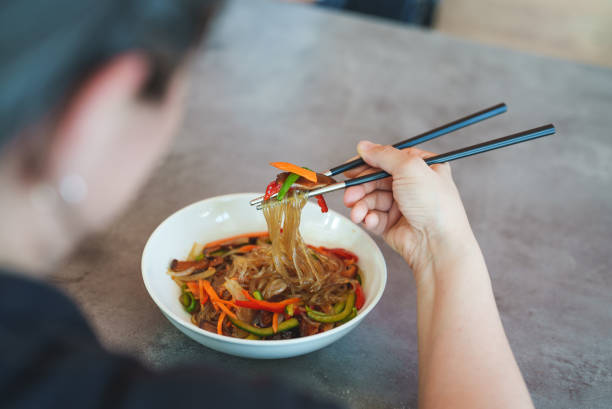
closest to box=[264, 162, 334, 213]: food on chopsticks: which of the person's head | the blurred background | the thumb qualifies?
the thumb

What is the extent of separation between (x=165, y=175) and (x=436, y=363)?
1157 mm

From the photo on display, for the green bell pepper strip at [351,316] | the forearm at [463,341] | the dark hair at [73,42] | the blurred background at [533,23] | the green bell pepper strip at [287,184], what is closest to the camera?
the forearm at [463,341]

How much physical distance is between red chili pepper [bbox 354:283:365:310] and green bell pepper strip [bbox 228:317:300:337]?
0.16 metres

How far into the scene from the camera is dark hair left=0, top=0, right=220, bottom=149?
13.5 feet

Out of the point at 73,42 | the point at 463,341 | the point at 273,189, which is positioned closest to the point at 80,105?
the point at 73,42

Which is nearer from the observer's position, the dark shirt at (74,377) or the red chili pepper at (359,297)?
the dark shirt at (74,377)

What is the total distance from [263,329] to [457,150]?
1.91ft

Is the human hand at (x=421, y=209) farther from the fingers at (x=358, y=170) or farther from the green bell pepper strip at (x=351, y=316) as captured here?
the green bell pepper strip at (x=351, y=316)

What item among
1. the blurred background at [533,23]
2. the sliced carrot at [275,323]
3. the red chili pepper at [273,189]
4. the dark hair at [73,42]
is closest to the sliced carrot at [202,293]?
the sliced carrot at [275,323]

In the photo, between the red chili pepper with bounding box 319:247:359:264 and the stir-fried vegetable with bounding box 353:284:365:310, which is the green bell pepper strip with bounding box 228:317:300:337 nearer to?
the stir-fried vegetable with bounding box 353:284:365:310

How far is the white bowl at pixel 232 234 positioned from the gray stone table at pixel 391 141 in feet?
0.33

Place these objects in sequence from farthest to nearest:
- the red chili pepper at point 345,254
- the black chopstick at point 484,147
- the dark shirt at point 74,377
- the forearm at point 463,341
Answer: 1. the red chili pepper at point 345,254
2. the black chopstick at point 484,147
3. the forearm at point 463,341
4. the dark shirt at point 74,377

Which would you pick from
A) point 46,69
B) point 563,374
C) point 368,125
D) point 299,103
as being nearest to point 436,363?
point 563,374

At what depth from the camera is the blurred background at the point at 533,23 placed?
14.0 ft
